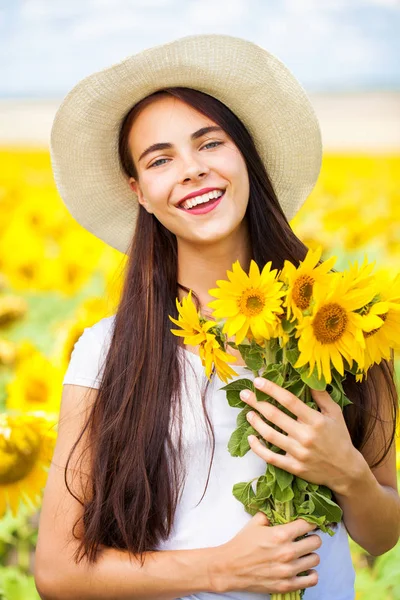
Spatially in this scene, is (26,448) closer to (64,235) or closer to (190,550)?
(190,550)

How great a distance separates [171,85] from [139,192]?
285 millimetres

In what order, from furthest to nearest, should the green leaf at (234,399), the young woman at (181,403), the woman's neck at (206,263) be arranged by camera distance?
1. the woman's neck at (206,263)
2. the young woman at (181,403)
3. the green leaf at (234,399)

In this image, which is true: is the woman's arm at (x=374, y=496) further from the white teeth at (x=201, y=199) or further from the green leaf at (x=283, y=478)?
the white teeth at (x=201, y=199)

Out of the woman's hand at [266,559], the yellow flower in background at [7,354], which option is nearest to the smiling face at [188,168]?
the woman's hand at [266,559]

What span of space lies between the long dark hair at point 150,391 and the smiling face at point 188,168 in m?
0.05

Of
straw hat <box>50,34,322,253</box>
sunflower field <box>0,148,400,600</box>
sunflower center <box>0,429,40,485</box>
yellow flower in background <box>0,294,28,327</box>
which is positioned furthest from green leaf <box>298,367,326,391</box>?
yellow flower in background <box>0,294,28,327</box>

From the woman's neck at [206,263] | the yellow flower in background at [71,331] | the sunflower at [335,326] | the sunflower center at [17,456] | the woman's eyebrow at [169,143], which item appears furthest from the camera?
the yellow flower in background at [71,331]

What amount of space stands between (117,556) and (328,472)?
0.52m

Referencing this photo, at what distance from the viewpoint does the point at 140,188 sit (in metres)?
2.28

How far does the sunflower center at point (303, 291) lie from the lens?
1.60 m

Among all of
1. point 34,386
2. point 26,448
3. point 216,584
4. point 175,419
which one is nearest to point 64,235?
point 34,386

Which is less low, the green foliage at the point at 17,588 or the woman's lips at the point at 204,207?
the woman's lips at the point at 204,207

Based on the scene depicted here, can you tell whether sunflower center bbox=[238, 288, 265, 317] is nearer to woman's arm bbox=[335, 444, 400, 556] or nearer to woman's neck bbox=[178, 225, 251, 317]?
woman's arm bbox=[335, 444, 400, 556]

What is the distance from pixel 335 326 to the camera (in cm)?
161
